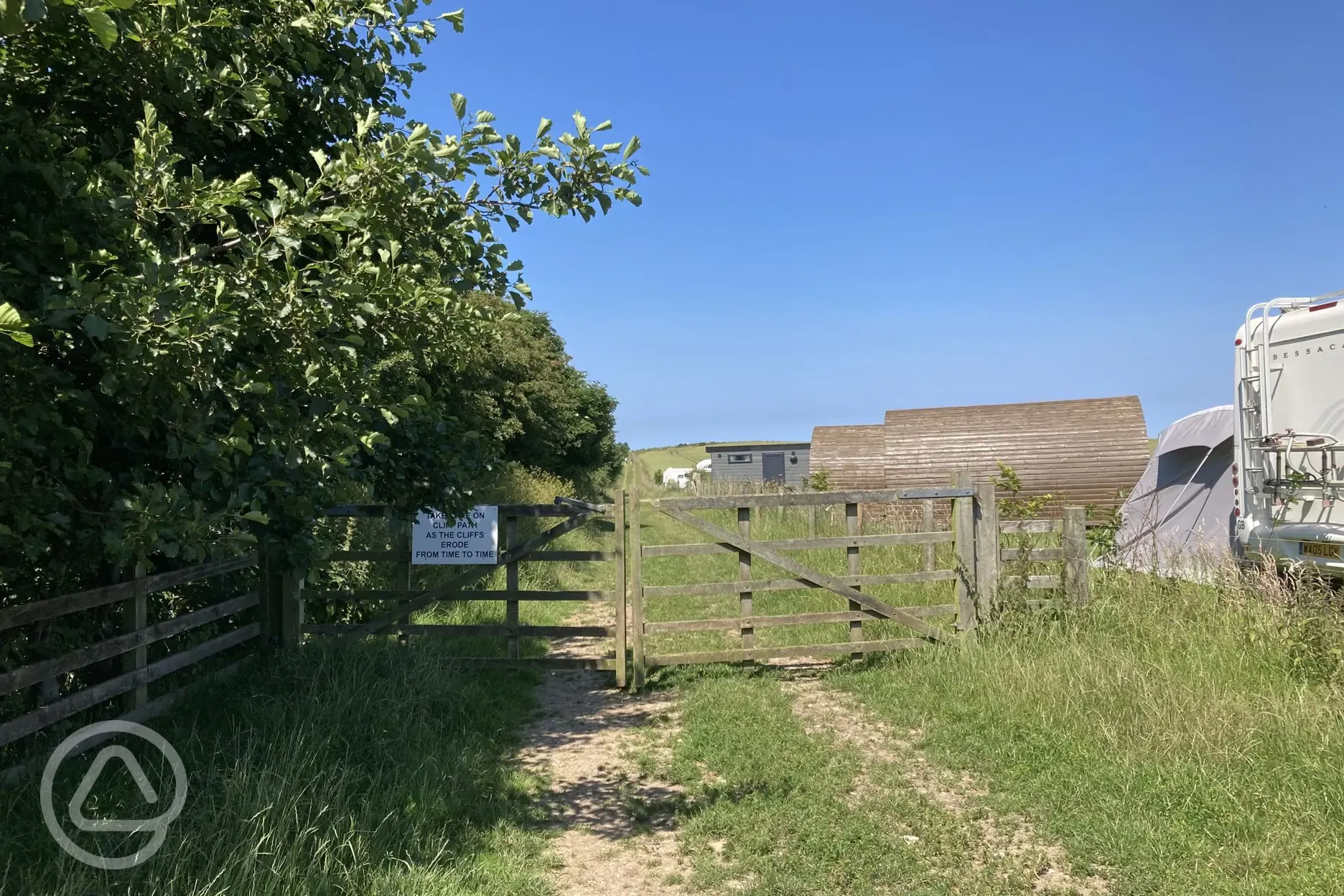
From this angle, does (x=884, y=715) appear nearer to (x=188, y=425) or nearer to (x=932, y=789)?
(x=932, y=789)

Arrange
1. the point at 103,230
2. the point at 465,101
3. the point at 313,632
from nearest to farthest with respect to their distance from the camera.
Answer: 1. the point at 103,230
2. the point at 465,101
3. the point at 313,632

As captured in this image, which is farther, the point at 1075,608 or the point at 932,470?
the point at 932,470

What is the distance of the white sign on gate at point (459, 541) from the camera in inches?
313

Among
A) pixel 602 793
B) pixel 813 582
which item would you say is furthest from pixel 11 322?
pixel 813 582

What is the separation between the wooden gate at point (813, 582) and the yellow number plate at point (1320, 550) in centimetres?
290

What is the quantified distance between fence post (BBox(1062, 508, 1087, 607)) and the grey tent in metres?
3.13

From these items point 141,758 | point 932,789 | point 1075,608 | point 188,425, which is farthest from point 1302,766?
point 141,758

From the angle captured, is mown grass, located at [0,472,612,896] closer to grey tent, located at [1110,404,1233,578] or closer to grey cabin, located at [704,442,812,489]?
grey tent, located at [1110,404,1233,578]

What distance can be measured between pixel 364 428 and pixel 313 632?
4167mm

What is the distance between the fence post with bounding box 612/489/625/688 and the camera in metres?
7.87

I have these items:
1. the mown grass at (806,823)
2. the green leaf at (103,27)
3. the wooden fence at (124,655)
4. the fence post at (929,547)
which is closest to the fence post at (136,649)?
the wooden fence at (124,655)

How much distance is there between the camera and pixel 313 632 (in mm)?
7777

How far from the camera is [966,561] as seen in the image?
8211 mm

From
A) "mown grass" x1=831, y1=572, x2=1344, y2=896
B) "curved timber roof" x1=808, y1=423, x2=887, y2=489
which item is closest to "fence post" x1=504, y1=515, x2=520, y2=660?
"mown grass" x1=831, y1=572, x2=1344, y2=896
